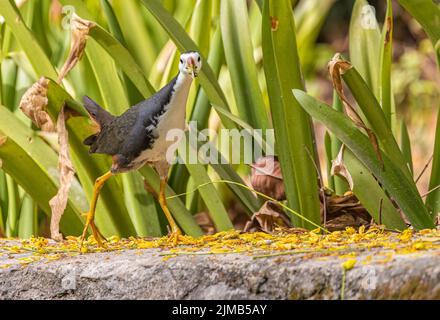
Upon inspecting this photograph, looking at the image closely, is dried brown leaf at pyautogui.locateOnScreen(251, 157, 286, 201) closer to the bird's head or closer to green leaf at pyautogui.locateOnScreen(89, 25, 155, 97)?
green leaf at pyautogui.locateOnScreen(89, 25, 155, 97)

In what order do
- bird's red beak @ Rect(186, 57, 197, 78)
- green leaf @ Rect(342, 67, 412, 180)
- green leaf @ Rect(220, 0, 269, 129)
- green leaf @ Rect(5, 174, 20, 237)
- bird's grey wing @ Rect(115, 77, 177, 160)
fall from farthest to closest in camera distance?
green leaf @ Rect(5, 174, 20, 237)
green leaf @ Rect(220, 0, 269, 129)
green leaf @ Rect(342, 67, 412, 180)
bird's grey wing @ Rect(115, 77, 177, 160)
bird's red beak @ Rect(186, 57, 197, 78)

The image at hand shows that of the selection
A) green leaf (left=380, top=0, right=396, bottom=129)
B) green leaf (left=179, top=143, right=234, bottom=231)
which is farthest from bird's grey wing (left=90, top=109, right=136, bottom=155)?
green leaf (left=380, top=0, right=396, bottom=129)

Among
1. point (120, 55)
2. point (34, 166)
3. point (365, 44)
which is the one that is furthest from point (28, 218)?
point (365, 44)

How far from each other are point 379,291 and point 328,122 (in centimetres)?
56

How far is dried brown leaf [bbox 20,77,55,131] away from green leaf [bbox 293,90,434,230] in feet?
2.19

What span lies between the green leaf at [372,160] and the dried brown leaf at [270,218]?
356 millimetres

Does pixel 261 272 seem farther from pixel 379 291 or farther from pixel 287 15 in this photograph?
pixel 287 15

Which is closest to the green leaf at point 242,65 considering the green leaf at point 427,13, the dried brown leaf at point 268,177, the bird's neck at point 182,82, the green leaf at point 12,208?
the dried brown leaf at point 268,177

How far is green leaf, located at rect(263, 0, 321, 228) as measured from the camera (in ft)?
6.87

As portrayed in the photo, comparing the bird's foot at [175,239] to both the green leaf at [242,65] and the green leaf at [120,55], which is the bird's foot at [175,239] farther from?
the green leaf at [242,65]

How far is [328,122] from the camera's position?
1980mm

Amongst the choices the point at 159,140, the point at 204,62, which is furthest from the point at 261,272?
the point at 204,62

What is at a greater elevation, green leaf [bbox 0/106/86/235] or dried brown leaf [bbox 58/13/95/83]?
dried brown leaf [bbox 58/13/95/83]

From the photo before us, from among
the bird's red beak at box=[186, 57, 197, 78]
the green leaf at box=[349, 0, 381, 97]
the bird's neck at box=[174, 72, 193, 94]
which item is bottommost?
the bird's neck at box=[174, 72, 193, 94]
